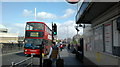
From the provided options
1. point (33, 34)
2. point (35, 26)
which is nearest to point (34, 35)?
point (33, 34)

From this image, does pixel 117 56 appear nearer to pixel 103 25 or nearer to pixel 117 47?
pixel 117 47

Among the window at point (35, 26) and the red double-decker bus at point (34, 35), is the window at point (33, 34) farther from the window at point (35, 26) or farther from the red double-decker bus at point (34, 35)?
the window at point (35, 26)

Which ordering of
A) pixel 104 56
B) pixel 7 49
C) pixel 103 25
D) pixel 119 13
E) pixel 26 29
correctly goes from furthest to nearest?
pixel 7 49 → pixel 26 29 → pixel 103 25 → pixel 104 56 → pixel 119 13

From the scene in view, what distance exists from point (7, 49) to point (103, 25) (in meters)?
23.6

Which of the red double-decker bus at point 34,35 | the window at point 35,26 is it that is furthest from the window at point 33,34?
the window at point 35,26

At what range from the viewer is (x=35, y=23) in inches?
783

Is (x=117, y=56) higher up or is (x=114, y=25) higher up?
(x=114, y=25)

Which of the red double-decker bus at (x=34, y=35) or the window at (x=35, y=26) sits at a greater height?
the window at (x=35, y=26)

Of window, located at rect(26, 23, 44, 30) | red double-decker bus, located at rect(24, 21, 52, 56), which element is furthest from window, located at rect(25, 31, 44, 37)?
window, located at rect(26, 23, 44, 30)

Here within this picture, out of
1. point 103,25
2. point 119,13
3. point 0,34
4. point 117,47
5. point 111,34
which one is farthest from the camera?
point 0,34

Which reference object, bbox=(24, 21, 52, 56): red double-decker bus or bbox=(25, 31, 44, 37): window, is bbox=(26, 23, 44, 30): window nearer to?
bbox=(24, 21, 52, 56): red double-decker bus

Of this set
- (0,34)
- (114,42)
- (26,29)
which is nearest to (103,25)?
(114,42)

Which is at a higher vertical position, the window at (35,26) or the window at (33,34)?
the window at (35,26)

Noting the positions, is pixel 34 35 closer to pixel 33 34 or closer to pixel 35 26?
pixel 33 34
